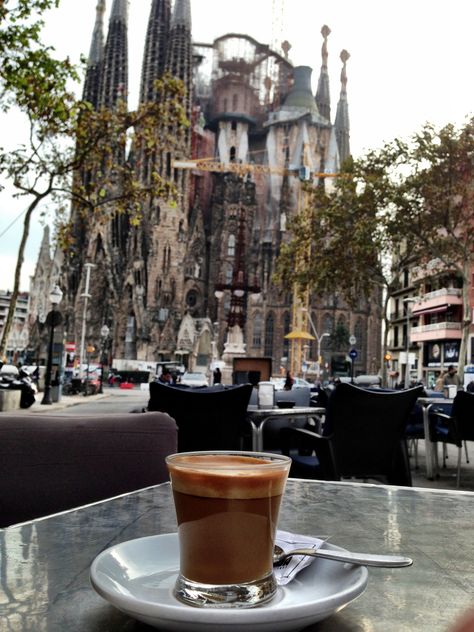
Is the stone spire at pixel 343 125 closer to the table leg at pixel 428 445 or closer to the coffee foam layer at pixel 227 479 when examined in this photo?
the table leg at pixel 428 445

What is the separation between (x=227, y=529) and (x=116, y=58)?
68790 millimetres

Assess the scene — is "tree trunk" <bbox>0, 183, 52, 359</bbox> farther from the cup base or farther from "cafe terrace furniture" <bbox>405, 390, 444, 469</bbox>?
the cup base

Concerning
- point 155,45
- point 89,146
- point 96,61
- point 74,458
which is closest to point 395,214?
point 89,146

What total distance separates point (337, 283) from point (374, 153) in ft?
17.7

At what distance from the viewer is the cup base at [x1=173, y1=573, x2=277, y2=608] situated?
0.75m

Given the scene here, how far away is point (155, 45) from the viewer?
63.0m

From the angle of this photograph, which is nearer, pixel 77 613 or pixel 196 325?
pixel 77 613

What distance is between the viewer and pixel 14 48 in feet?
34.4

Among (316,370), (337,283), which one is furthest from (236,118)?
(337,283)

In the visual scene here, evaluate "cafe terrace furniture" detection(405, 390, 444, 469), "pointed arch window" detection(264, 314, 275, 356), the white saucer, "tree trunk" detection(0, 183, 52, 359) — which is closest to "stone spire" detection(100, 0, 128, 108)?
"pointed arch window" detection(264, 314, 275, 356)

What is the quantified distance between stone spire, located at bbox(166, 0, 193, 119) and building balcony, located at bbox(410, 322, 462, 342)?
29802 millimetres

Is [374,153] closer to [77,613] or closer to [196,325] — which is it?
[77,613]

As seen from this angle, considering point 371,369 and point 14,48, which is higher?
point 14,48

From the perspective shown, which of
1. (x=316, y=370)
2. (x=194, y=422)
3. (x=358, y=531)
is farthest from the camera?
(x=316, y=370)
